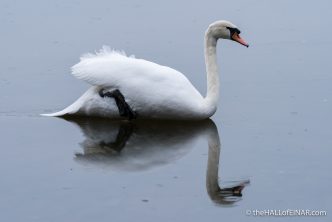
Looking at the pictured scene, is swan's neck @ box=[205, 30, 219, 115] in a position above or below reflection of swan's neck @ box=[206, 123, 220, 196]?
above

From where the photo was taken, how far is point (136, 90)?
742 cm

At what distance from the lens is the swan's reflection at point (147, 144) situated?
241 inches

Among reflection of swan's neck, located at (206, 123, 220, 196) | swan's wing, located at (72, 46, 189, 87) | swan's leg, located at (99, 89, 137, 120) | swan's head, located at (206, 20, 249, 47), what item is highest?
swan's head, located at (206, 20, 249, 47)

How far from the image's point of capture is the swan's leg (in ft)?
24.4

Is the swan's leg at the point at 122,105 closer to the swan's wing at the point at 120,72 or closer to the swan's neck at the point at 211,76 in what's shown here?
the swan's wing at the point at 120,72

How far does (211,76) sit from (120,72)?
0.86m

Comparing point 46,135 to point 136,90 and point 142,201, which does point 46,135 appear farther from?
point 142,201

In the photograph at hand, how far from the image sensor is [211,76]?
7781 millimetres

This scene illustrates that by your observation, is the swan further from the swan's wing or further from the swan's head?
the swan's head

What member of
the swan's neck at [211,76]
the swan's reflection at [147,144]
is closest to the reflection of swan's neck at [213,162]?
the swan's reflection at [147,144]

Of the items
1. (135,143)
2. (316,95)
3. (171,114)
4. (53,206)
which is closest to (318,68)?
(316,95)

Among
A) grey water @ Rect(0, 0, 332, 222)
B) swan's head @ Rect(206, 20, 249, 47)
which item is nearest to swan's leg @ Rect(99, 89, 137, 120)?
grey water @ Rect(0, 0, 332, 222)

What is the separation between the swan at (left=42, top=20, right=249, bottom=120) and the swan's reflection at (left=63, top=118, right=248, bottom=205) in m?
0.10

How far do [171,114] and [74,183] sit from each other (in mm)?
1676
